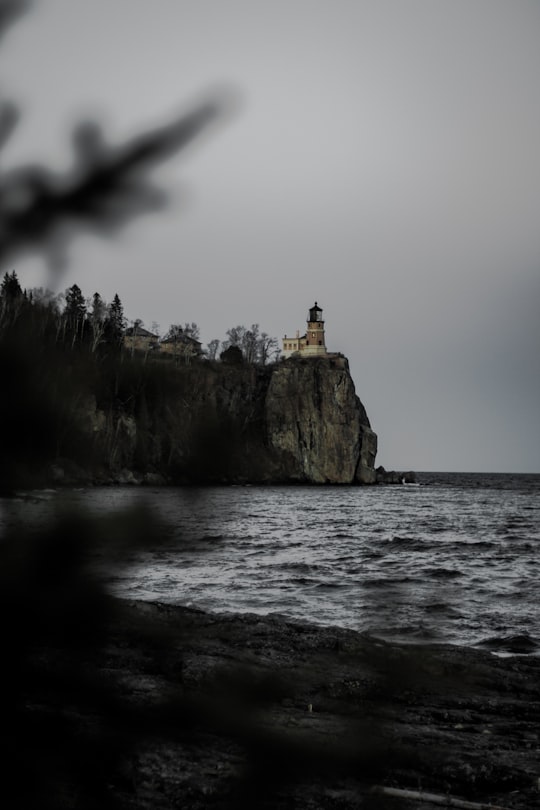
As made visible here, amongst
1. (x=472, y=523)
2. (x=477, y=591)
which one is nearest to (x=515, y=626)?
(x=477, y=591)

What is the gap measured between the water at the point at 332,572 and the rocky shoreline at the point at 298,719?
0.19 meters

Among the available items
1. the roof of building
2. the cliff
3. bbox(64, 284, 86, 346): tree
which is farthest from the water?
the roof of building

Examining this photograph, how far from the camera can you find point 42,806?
118cm

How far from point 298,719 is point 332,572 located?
14.4m

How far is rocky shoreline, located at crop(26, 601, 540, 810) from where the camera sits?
1305 mm

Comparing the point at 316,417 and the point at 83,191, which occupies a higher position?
the point at 316,417

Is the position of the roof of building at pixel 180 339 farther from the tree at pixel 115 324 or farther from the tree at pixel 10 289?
the tree at pixel 10 289

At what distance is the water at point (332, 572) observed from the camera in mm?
1382

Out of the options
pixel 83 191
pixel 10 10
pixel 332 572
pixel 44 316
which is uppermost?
pixel 10 10

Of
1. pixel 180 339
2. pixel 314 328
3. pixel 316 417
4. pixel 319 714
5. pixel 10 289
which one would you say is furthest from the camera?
pixel 314 328

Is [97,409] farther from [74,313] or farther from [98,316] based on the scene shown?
[98,316]

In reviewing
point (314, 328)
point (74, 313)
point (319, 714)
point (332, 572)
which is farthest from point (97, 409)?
point (314, 328)

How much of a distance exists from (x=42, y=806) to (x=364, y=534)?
86.5ft

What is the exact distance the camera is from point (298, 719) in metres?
1.93
